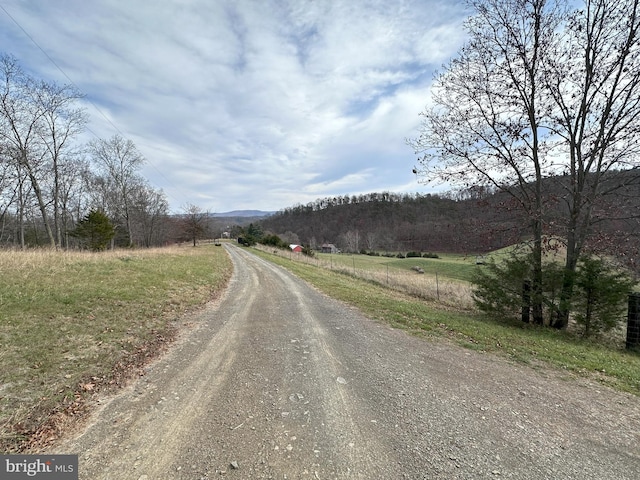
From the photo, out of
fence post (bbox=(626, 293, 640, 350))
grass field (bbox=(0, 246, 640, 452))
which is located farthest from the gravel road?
fence post (bbox=(626, 293, 640, 350))

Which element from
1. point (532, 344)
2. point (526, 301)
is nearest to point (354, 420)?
point (532, 344)

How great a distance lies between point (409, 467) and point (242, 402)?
1.96 meters

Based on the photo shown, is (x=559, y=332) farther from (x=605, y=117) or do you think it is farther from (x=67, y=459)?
(x=67, y=459)

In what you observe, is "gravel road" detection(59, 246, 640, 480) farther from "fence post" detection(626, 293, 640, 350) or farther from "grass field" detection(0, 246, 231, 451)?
"fence post" detection(626, 293, 640, 350)

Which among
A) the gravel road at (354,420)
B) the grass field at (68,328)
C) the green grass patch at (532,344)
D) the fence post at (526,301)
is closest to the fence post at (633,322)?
the green grass patch at (532,344)

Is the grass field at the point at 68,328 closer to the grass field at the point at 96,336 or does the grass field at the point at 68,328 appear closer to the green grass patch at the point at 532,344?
the grass field at the point at 96,336

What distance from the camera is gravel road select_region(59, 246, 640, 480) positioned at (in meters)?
2.31

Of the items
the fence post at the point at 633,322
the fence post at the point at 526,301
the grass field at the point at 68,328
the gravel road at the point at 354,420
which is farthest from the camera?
the fence post at the point at 526,301

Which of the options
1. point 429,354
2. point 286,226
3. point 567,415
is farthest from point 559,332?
point 286,226

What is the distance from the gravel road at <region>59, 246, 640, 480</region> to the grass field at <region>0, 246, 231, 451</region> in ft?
2.08

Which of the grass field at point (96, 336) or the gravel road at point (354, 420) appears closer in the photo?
the gravel road at point (354, 420)

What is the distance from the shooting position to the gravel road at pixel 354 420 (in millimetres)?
2314

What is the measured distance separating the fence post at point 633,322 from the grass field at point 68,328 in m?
10.9

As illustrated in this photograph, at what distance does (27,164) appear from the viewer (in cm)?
2134
